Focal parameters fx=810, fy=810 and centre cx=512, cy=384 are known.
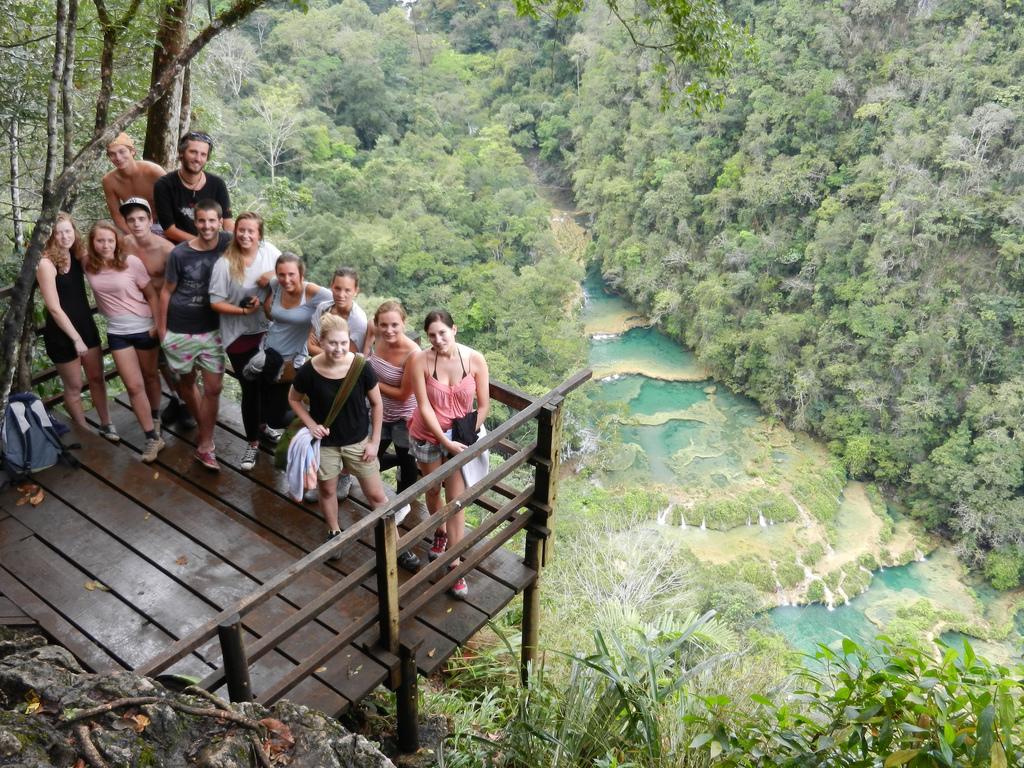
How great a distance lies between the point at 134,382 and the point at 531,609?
7.48 ft

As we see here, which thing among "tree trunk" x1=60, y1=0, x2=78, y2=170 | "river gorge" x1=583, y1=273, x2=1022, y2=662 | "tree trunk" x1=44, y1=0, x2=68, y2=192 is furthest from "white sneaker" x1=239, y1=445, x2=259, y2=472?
"river gorge" x1=583, y1=273, x2=1022, y2=662

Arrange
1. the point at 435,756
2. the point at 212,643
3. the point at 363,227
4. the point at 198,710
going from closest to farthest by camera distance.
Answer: the point at 198,710, the point at 212,643, the point at 435,756, the point at 363,227

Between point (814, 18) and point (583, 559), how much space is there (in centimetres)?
2387

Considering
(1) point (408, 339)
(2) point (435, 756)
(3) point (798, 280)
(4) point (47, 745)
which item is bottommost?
(3) point (798, 280)

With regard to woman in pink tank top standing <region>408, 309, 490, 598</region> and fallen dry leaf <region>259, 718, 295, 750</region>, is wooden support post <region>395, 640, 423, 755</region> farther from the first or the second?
fallen dry leaf <region>259, 718, 295, 750</region>

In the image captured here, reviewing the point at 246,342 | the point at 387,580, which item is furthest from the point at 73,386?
the point at 387,580

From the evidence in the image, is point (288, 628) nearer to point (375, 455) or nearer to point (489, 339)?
point (375, 455)

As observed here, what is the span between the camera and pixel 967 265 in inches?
938

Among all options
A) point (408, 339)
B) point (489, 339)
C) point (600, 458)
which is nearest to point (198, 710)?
point (408, 339)

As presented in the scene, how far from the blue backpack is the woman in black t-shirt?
4.82 feet

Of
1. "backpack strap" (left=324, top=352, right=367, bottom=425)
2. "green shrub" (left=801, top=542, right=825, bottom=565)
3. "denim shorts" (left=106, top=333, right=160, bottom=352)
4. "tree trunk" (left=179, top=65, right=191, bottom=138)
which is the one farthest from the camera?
"green shrub" (left=801, top=542, right=825, bottom=565)

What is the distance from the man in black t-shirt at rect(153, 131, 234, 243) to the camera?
4012 mm

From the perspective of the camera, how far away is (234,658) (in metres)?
2.49

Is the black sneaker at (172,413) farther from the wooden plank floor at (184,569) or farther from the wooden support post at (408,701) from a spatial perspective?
the wooden support post at (408,701)
